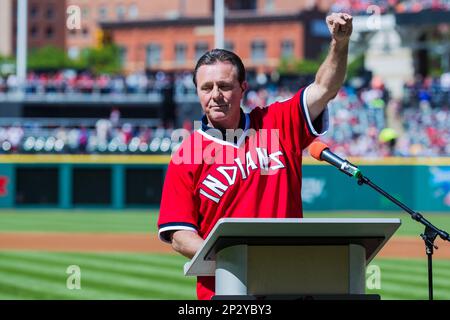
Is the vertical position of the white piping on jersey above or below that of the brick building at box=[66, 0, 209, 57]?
below

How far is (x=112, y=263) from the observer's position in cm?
1271

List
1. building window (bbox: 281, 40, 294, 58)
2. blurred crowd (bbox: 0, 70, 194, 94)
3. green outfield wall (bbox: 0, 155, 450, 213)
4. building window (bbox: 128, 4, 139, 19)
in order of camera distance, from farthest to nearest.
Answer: building window (bbox: 128, 4, 139, 19)
building window (bbox: 281, 40, 294, 58)
blurred crowd (bbox: 0, 70, 194, 94)
green outfield wall (bbox: 0, 155, 450, 213)

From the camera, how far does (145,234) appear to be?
17.1 metres

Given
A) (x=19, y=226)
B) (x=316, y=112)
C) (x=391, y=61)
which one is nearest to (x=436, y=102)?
(x=19, y=226)

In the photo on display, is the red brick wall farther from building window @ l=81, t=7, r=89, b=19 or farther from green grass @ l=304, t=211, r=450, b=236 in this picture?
green grass @ l=304, t=211, r=450, b=236

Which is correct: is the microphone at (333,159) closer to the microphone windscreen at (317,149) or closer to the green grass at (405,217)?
the microphone windscreen at (317,149)

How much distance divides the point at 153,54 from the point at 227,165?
78134mm

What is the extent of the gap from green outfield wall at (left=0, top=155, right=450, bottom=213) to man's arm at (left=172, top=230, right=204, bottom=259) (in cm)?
1929

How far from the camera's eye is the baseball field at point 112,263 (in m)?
9.82

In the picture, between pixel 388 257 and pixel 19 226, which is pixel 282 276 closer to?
pixel 388 257

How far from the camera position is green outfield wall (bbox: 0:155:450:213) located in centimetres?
2302

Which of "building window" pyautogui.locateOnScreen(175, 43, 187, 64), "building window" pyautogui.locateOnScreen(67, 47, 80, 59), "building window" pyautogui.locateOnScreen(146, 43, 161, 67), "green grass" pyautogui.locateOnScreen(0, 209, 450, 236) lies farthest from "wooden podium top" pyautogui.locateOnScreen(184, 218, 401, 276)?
"building window" pyautogui.locateOnScreen(67, 47, 80, 59)

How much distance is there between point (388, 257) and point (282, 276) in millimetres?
10781
